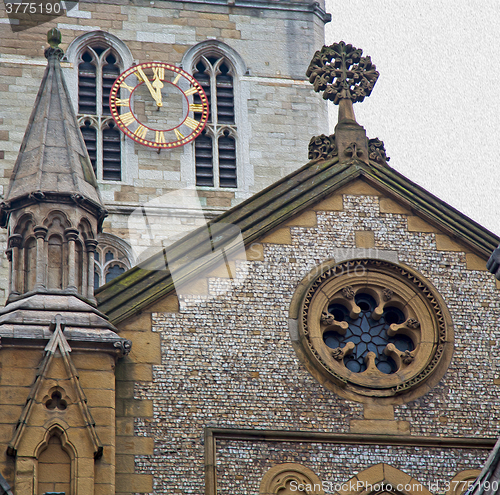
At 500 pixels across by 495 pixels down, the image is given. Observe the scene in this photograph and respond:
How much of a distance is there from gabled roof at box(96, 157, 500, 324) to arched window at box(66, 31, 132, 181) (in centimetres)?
1165

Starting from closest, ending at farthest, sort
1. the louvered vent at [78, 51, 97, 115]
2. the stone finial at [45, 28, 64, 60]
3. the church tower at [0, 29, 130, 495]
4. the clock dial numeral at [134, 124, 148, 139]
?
the church tower at [0, 29, 130, 495] < the stone finial at [45, 28, 64, 60] < the clock dial numeral at [134, 124, 148, 139] < the louvered vent at [78, 51, 97, 115]

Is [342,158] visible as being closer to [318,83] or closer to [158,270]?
[318,83]

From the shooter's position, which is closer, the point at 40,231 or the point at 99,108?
the point at 40,231

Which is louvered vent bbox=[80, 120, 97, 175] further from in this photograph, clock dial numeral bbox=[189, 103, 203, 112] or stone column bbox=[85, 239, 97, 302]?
stone column bbox=[85, 239, 97, 302]

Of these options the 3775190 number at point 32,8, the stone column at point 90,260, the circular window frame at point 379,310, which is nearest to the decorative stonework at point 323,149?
the circular window frame at point 379,310

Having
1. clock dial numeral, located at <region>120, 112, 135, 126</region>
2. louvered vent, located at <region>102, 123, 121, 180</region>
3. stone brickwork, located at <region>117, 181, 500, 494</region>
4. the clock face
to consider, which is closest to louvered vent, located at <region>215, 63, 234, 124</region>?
the clock face

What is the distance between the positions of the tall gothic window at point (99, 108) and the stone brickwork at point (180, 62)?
0.27m

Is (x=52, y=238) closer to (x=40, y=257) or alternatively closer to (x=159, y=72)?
(x=40, y=257)

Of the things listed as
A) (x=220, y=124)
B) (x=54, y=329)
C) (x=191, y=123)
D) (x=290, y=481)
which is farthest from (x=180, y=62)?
(x=290, y=481)

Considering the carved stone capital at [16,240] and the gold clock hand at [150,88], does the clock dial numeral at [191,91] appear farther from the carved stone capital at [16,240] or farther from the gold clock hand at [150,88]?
the carved stone capital at [16,240]

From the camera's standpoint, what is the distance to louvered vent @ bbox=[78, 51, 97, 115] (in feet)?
108

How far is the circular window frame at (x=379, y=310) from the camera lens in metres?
19.0

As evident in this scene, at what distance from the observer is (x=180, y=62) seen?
3341cm

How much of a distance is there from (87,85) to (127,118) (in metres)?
1.38
